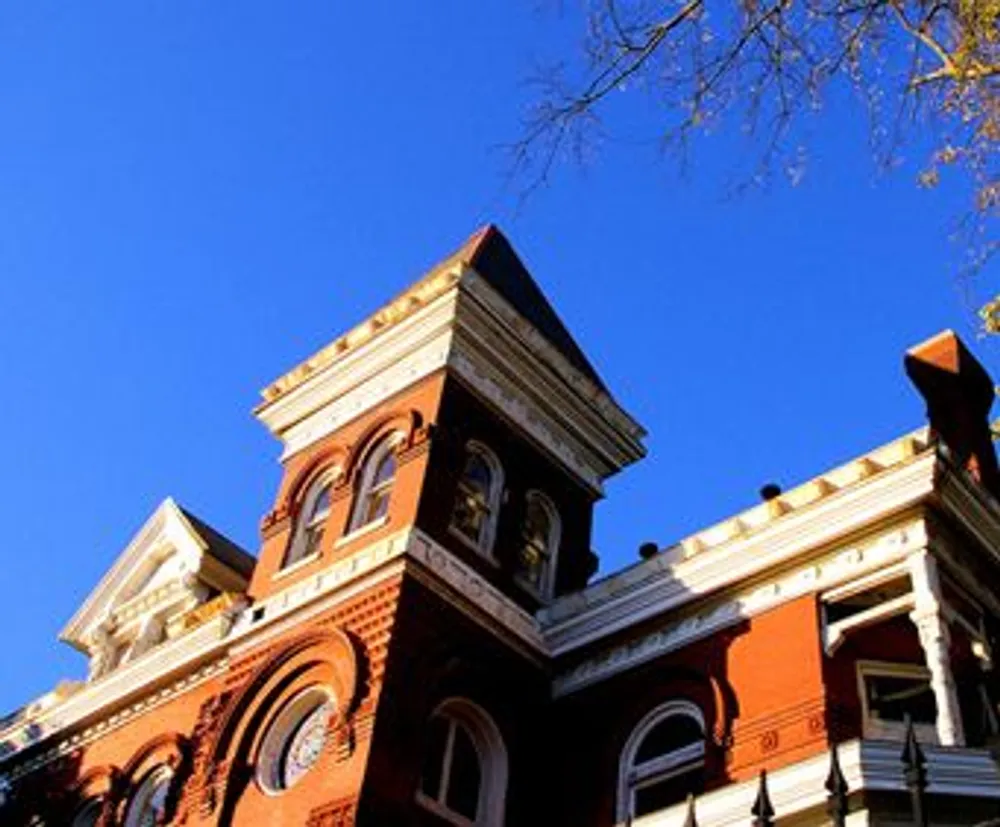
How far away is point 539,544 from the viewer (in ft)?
68.5

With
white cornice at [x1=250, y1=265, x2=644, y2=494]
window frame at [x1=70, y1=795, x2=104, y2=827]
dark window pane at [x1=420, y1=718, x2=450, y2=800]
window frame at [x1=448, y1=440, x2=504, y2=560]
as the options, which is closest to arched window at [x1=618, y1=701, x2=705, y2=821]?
dark window pane at [x1=420, y1=718, x2=450, y2=800]

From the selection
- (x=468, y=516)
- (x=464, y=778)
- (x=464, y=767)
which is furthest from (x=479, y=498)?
(x=464, y=778)

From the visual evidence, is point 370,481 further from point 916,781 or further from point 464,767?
point 916,781

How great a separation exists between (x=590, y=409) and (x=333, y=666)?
6.77 m

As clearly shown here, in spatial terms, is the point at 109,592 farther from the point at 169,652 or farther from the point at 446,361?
the point at 446,361

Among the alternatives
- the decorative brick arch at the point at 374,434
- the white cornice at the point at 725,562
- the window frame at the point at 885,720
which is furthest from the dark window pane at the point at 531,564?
the window frame at the point at 885,720

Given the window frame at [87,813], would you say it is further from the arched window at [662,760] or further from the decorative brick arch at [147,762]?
the arched window at [662,760]

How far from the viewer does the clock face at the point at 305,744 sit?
55.8ft

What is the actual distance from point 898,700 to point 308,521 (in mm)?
9724

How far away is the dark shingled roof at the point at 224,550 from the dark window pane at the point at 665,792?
10.0 metres

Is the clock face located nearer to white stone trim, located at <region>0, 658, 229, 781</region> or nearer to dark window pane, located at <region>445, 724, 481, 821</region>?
dark window pane, located at <region>445, 724, 481, 821</region>

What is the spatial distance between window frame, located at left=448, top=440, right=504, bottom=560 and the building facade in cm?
5

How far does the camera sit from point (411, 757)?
16.3m

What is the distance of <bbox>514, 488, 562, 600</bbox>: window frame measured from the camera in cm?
2022
